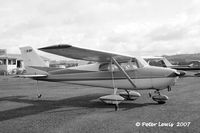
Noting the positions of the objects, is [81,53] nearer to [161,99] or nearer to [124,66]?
[124,66]

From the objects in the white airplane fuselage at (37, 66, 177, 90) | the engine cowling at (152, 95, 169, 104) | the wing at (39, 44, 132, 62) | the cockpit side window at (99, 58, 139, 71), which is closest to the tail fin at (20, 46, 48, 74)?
the white airplane fuselage at (37, 66, 177, 90)

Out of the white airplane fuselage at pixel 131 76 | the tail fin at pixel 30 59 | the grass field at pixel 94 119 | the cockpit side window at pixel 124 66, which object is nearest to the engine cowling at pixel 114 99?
the grass field at pixel 94 119

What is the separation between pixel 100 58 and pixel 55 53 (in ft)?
7.42

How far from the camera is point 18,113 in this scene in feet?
25.9

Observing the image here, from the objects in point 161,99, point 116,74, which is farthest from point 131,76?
point 161,99

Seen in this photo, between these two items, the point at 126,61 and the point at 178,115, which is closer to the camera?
the point at 178,115

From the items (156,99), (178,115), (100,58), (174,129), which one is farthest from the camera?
(100,58)

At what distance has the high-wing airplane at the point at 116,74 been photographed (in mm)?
8721

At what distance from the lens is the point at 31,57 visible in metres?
11.6

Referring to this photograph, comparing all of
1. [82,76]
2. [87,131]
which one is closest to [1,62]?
[82,76]

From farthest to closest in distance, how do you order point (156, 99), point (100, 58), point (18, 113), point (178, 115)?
point (100, 58) → point (156, 99) → point (18, 113) → point (178, 115)

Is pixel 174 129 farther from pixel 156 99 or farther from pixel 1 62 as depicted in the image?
pixel 1 62

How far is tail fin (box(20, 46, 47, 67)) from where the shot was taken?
11.5 meters

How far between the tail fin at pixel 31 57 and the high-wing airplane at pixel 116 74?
79cm
